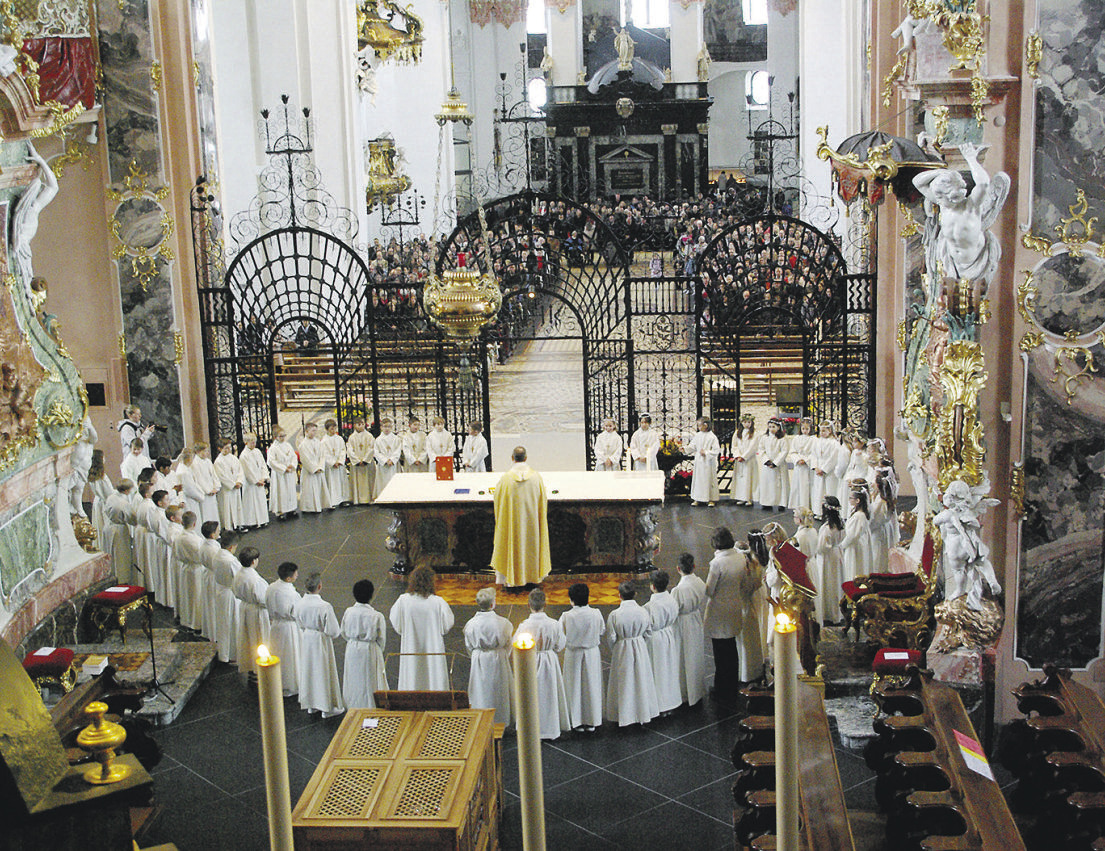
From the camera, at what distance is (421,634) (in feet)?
33.5

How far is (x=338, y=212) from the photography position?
925 inches

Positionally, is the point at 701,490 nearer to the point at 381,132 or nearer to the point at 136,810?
the point at 136,810

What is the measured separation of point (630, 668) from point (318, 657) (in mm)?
2568

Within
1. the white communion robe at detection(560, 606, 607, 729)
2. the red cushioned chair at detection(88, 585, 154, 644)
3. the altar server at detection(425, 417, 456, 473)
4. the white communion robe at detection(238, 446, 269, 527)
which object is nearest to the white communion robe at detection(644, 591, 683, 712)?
the white communion robe at detection(560, 606, 607, 729)

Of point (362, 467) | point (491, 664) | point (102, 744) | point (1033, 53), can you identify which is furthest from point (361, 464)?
point (102, 744)

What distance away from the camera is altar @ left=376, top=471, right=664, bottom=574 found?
13.0 meters

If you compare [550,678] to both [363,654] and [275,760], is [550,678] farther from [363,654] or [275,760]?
[275,760]

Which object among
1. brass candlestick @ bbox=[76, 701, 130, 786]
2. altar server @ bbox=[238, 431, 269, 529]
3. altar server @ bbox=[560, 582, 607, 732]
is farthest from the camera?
altar server @ bbox=[238, 431, 269, 529]

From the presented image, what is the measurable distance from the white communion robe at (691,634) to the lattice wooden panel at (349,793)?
3.51m

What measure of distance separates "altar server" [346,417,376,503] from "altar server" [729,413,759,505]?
4.75 metres

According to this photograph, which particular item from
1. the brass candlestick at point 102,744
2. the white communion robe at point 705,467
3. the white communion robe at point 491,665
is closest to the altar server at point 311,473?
the white communion robe at point 705,467

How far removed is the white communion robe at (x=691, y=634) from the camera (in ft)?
33.2

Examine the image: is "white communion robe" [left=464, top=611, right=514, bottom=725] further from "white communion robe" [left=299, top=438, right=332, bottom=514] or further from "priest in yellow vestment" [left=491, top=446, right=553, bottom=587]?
"white communion robe" [left=299, top=438, right=332, bottom=514]

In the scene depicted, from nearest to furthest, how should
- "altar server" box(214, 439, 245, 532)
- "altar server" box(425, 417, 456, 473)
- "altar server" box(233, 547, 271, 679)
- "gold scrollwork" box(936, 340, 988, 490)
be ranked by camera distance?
1. "gold scrollwork" box(936, 340, 988, 490)
2. "altar server" box(233, 547, 271, 679)
3. "altar server" box(214, 439, 245, 532)
4. "altar server" box(425, 417, 456, 473)
